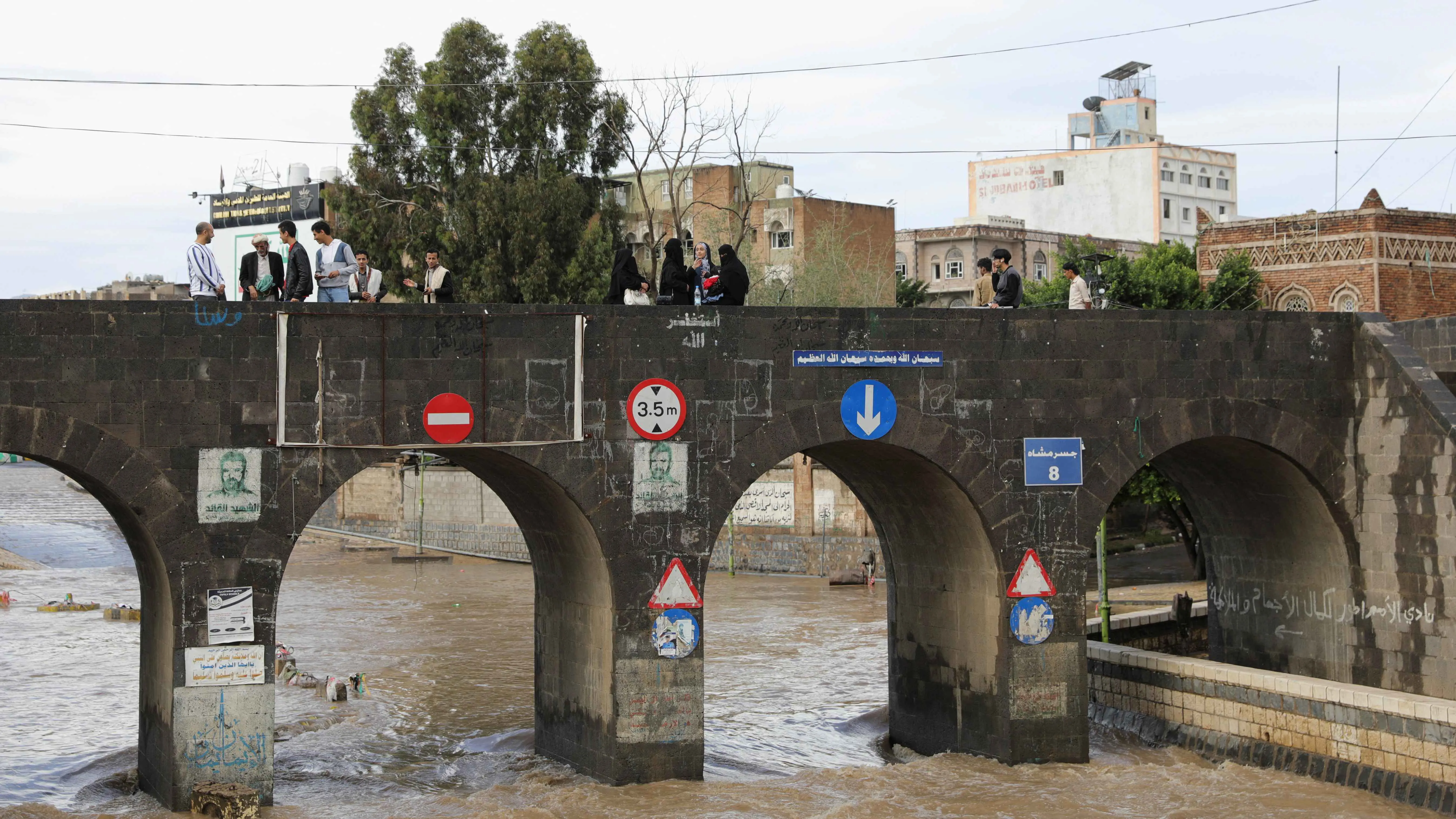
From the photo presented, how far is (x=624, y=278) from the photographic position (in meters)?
15.4

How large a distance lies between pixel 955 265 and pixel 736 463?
50171 mm

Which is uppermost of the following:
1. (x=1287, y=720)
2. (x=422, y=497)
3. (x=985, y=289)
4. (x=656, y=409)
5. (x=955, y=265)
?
(x=955, y=265)

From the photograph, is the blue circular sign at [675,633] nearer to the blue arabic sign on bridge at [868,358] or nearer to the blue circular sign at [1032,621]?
the blue arabic sign on bridge at [868,358]

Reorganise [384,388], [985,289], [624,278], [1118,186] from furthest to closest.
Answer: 1. [1118,186]
2. [985,289]
3. [624,278]
4. [384,388]

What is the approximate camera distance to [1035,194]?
7425 centimetres

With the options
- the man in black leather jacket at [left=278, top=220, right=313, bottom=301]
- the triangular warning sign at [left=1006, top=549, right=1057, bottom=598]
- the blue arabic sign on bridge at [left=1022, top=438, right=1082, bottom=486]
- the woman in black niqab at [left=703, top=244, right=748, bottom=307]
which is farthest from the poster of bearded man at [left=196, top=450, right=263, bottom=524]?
the blue arabic sign on bridge at [left=1022, top=438, right=1082, bottom=486]

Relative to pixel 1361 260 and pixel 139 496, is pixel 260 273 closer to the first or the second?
pixel 139 496

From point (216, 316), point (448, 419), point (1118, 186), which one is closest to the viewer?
point (216, 316)

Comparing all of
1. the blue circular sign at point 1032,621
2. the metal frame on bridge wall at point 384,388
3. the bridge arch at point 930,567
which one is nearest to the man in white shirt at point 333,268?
the metal frame on bridge wall at point 384,388

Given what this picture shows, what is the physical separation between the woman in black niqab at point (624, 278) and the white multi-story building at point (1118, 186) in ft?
176

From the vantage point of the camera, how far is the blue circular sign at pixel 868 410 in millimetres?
14758

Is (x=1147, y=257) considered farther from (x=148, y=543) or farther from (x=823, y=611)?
(x=148, y=543)

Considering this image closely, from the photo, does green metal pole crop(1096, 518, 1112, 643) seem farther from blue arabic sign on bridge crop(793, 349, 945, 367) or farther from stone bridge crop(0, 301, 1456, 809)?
blue arabic sign on bridge crop(793, 349, 945, 367)

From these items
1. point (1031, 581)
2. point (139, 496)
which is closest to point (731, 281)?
point (1031, 581)
